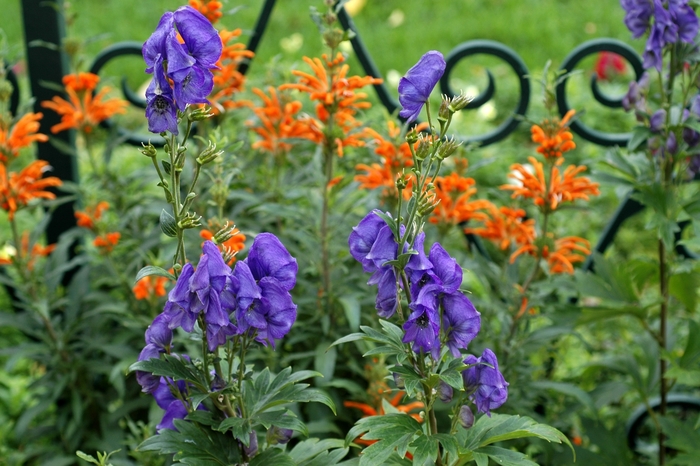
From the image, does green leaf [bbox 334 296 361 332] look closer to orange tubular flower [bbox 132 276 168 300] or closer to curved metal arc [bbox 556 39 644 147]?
orange tubular flower [bbox 132 276 168 300]

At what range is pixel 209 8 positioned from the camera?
96.6 inches

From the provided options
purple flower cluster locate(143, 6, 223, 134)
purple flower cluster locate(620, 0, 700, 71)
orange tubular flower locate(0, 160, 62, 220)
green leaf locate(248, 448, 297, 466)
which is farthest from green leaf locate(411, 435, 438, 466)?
orange tubular flower locate(0, 160, 62, 220)

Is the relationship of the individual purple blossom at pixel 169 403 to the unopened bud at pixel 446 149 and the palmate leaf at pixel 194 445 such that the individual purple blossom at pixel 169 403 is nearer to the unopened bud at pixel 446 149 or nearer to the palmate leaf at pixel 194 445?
the palmate leaf at pixel 194 445

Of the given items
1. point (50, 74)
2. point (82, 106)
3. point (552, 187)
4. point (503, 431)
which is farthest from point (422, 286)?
point (50, 74)

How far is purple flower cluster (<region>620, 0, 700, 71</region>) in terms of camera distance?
2195 millimetres

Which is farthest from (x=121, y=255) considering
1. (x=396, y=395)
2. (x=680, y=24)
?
(x=680, y=24)

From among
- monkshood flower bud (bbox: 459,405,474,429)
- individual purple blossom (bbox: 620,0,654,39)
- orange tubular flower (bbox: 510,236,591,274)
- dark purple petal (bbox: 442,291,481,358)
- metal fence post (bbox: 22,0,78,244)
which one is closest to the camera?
dark purple petal (bbox: 442,291,481,358)

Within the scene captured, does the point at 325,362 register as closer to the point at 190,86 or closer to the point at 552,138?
the point at 552,138

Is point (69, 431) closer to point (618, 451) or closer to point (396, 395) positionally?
point (396, 395)

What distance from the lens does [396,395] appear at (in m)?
2.37

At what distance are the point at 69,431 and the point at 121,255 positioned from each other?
0.62 m

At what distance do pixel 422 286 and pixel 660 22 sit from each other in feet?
4.08

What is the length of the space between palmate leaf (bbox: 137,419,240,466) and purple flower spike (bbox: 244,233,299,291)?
322 mm

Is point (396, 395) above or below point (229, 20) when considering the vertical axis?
below
